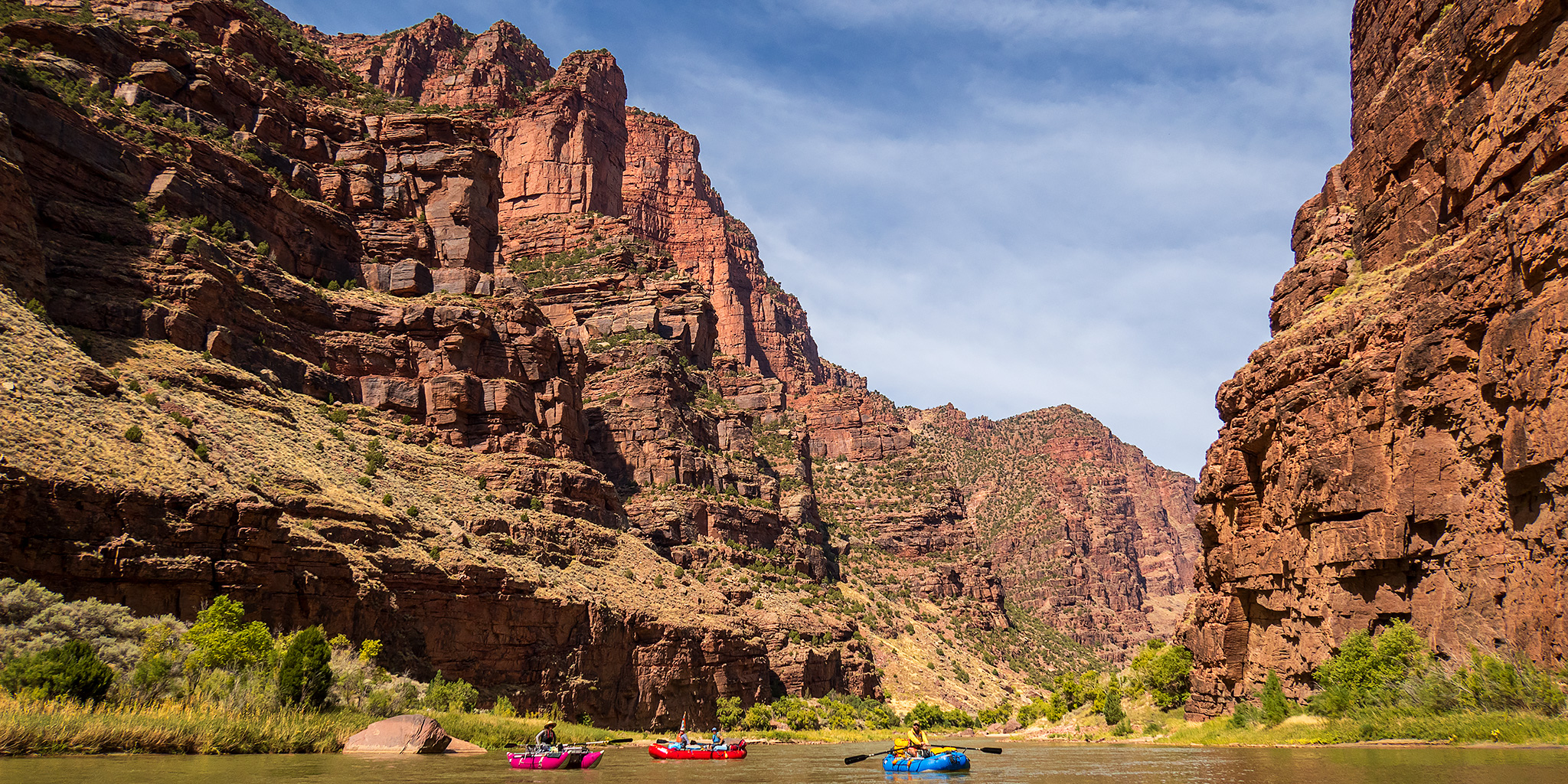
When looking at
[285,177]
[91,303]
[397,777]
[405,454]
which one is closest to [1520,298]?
[397,777]

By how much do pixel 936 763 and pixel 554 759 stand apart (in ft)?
37.3

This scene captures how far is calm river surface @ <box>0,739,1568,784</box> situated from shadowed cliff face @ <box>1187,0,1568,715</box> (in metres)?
5.38

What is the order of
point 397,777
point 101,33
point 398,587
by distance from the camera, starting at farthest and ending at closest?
1. point 101,33
2. point 398,587
3. point 397,777

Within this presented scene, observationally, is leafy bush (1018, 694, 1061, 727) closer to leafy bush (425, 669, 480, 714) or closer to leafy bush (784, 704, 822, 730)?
leafy bush (784, 704, 822, 730)

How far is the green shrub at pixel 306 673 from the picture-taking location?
1088 inches

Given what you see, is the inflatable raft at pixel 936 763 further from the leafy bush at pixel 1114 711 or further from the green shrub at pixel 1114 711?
the leafy bush at pixel 1114 711

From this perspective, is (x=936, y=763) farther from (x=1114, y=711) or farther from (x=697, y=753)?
(x=1114, y=711)

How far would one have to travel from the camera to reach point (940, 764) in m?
28.1

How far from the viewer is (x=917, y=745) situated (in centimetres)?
2988

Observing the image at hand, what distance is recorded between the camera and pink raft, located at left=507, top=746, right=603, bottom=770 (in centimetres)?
2684

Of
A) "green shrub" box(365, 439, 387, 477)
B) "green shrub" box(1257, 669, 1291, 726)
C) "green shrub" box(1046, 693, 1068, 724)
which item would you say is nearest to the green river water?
"green shrub" box(1257, 669, 1291, 726)

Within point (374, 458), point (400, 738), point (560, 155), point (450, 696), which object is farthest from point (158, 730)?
point (560, 155)

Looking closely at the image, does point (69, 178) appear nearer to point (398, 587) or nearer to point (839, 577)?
point (398, 587)

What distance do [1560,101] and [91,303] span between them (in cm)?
5622
